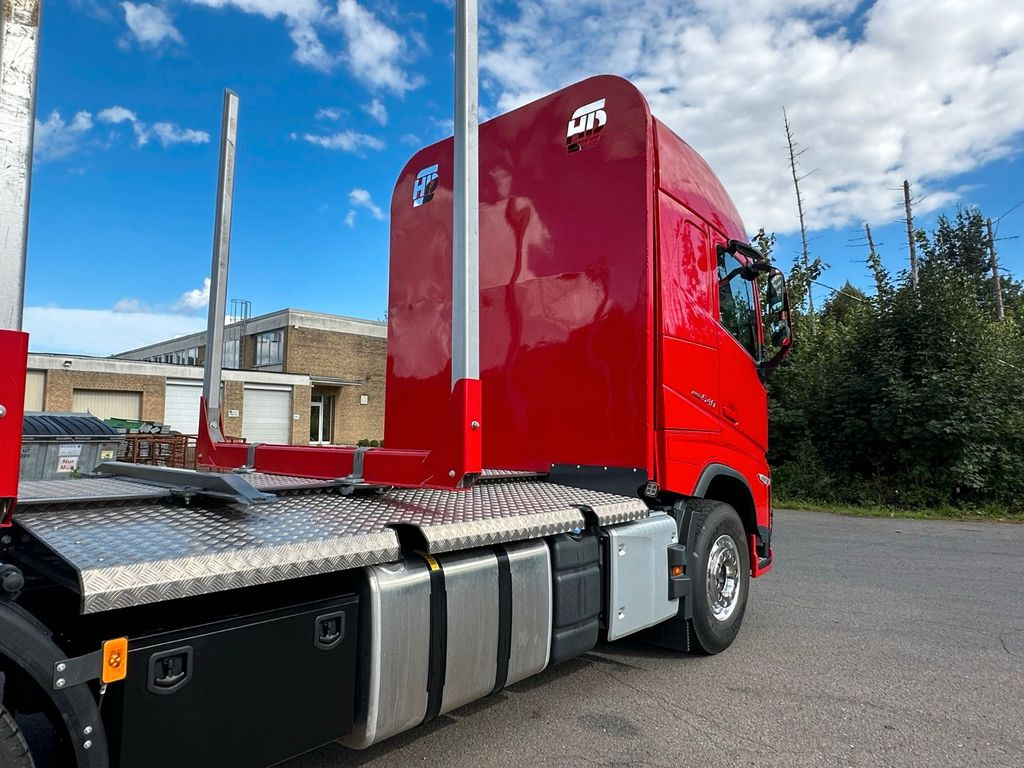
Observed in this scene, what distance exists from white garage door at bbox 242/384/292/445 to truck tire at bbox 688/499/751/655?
36.9 m

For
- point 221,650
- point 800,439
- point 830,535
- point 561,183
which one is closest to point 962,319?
point 800,439

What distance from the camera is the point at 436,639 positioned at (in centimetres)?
270

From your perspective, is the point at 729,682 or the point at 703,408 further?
the point at 703,408

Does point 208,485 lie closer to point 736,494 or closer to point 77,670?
point 77,670

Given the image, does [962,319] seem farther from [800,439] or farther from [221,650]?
[221,650]

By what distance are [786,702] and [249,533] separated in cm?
313

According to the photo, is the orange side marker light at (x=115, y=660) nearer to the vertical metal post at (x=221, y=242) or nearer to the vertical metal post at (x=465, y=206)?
the vertical metal post at (x=465, y=206)

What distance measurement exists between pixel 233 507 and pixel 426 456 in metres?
0.81

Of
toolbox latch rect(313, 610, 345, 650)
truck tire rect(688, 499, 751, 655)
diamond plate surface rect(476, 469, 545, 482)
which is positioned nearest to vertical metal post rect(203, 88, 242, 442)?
diamond plate surface rect(476, 469, 545, 482)

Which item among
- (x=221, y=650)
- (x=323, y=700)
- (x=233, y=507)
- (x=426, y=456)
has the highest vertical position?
(x=426, y=456)

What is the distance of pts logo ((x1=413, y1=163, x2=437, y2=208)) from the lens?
542cm

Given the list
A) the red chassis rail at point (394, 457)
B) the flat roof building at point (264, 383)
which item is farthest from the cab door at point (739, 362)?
the flat roof building at point (264, 383)

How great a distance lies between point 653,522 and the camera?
411 centimetres

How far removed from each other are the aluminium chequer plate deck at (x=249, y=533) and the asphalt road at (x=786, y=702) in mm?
1049
